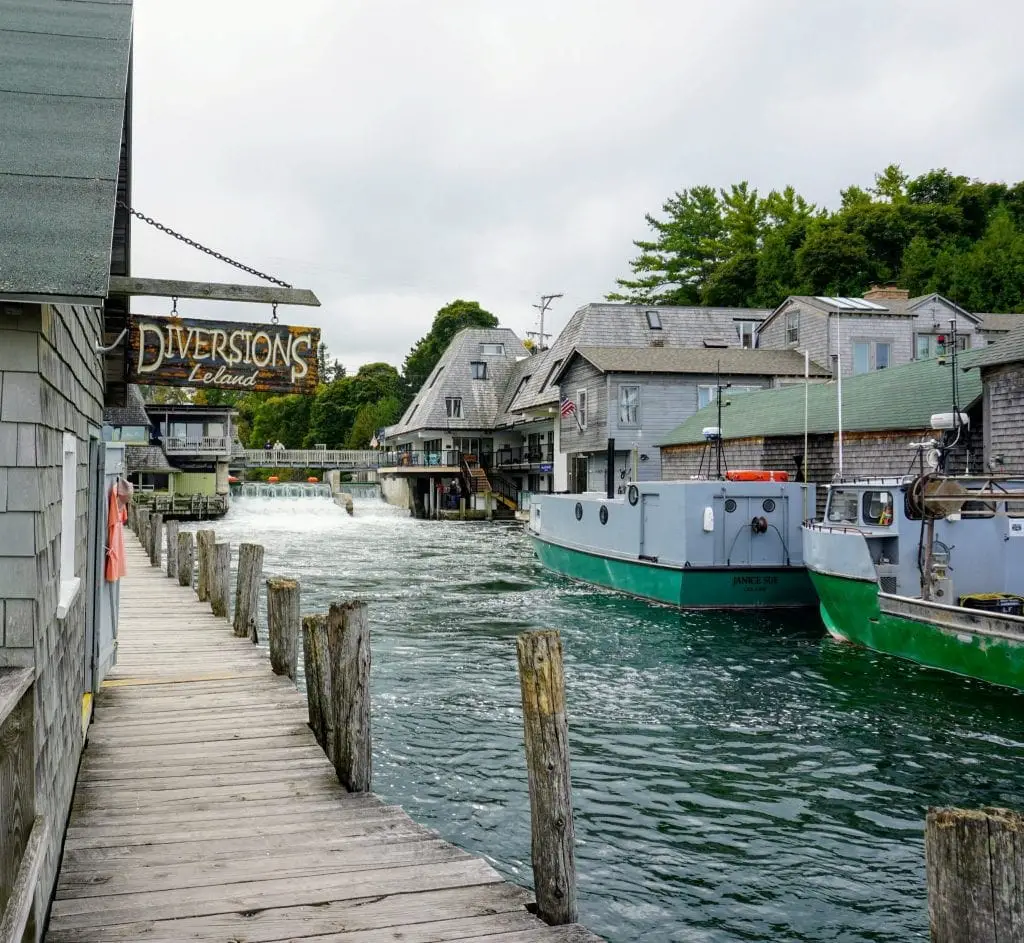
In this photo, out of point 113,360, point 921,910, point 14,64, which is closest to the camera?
point 14,64

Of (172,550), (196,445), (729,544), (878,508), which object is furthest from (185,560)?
(196,445)

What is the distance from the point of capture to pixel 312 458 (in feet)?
250

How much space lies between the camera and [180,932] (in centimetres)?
481

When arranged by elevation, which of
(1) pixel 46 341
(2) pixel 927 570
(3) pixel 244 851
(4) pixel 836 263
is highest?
(4) pixel 836 263

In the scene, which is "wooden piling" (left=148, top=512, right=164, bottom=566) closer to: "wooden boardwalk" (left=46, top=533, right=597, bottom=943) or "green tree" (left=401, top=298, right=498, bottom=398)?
"wooden boardwalk" (left=46, top=533, right=597, bottom=943)

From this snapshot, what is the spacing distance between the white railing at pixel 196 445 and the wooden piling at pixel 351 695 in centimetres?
5474

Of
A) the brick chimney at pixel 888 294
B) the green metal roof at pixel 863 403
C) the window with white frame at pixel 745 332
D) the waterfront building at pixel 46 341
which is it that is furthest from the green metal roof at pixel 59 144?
the window with white frame at pixel 745 332

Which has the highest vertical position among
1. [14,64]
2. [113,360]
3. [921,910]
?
[14,64]

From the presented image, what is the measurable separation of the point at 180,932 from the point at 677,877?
425 centimetres

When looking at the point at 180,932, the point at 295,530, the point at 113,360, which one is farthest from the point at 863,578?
the point at 295,530

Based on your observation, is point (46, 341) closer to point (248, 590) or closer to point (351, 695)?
point (351, 695)

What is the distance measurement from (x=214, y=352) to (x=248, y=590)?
605 cm

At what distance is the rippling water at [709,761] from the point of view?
7520 millimetres

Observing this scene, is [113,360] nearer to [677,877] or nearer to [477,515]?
[677,877]
